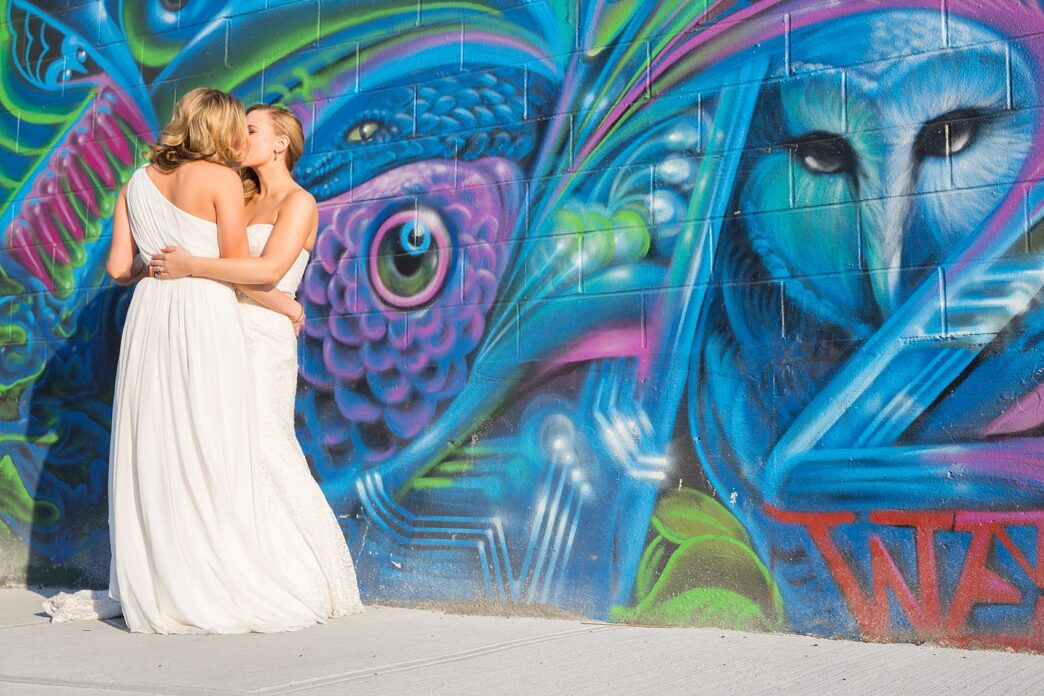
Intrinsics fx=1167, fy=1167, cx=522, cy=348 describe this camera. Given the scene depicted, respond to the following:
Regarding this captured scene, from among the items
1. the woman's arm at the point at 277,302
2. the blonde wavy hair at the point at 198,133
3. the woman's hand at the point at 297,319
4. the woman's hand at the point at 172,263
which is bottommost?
the woman's hand at the point at 297,319

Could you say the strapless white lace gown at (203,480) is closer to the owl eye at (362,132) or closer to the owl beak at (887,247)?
the owl eye at (362,132)

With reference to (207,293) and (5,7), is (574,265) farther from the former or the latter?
(5,7)

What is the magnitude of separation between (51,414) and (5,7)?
211cm

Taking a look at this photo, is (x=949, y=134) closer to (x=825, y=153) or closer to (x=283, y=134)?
(x=825, y=153)

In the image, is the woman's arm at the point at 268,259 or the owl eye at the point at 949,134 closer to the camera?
the owl eye at the point at 949,134

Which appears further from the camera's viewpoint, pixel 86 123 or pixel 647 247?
pixel 86 123

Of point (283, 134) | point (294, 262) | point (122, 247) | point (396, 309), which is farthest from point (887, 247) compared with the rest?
point (122, 247)

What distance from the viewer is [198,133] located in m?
4.12

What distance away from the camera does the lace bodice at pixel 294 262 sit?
14.2 feet

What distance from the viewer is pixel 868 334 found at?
143 inches

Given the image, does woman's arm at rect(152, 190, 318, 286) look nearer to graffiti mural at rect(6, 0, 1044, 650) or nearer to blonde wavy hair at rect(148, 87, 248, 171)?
blonde wavy hair at rect(148, 87, 248, 171)

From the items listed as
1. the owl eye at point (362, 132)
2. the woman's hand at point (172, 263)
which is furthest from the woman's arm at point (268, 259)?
the owl eye at point (362, 132)

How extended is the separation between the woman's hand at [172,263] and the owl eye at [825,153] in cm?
210

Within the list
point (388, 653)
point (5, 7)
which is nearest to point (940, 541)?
point (388, 653)
